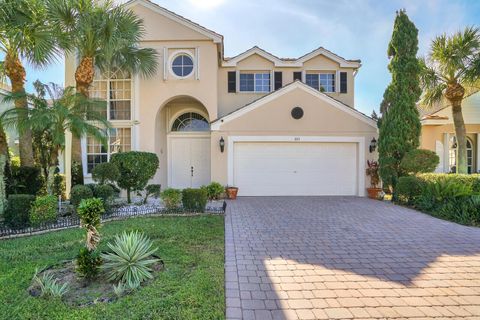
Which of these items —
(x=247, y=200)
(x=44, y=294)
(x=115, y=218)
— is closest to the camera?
(x=44, y=294)

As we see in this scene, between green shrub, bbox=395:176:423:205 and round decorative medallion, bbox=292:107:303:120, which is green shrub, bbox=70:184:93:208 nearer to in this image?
round decorative medallion, bbox=292:107:303:120

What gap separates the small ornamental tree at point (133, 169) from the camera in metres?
10.2

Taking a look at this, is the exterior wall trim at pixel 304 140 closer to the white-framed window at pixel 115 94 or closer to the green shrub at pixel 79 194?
the white-framed window at pixel 115 94

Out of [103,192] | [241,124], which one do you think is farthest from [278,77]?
[103,192]


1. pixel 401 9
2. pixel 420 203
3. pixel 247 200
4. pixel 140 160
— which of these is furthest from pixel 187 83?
pixel 420 203

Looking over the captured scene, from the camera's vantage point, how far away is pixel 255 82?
49.0ft

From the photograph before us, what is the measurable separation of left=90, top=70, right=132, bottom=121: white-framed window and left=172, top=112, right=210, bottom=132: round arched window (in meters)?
2.64

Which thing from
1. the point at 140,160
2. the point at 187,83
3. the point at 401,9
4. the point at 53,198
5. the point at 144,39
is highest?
the point at 401,9

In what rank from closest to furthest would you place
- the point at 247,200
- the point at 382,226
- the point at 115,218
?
the point at 382,226 < the point at 115,218 < the point at 247,200

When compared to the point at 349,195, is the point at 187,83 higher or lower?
higher

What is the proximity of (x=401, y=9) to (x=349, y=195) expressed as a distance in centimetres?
865

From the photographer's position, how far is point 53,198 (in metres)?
7.78

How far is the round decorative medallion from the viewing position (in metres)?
12.6

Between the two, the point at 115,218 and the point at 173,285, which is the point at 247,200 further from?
the point at 173,285
